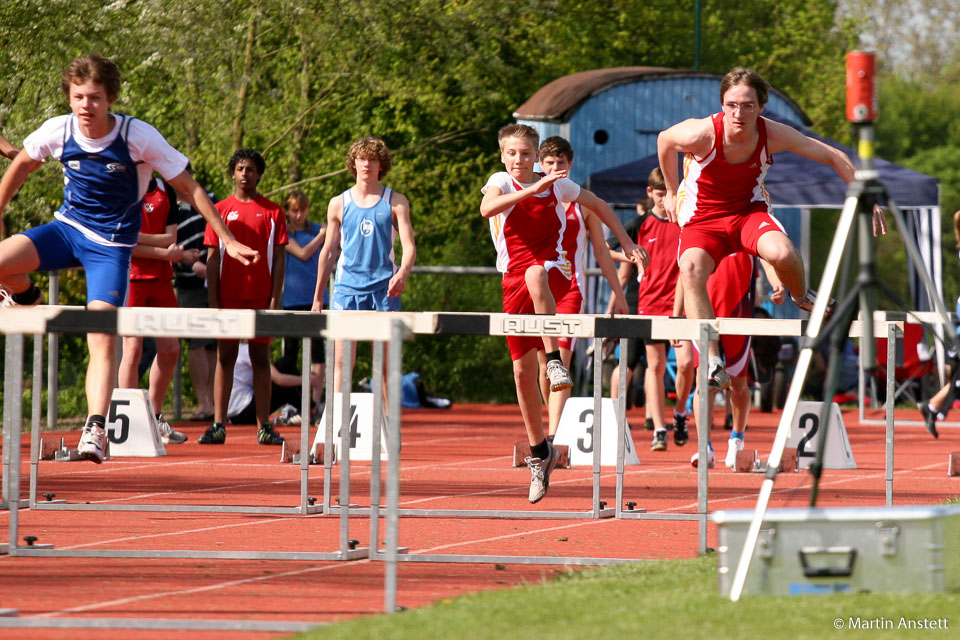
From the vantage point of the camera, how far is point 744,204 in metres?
7.34

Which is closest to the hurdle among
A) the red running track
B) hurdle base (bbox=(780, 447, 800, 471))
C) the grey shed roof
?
the red running track

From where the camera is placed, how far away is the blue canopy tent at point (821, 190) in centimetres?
1555

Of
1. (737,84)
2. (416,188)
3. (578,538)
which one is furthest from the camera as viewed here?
(416,188)

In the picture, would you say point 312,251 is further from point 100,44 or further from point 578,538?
point 578,538

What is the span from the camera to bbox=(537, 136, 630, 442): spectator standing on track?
887cm

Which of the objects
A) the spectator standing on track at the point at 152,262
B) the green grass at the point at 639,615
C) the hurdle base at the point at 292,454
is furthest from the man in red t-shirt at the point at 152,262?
the green grass at the point at 639,615

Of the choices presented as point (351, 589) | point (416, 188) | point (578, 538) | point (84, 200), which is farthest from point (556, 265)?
point (416, 188)

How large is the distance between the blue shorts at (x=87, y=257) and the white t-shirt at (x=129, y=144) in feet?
1.20

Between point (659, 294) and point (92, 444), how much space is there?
6.09 m

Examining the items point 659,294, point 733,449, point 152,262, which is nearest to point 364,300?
point 152,262

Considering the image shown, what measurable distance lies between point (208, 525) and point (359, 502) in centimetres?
122

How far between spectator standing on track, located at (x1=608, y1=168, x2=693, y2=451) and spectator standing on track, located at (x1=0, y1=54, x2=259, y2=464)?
513 cm

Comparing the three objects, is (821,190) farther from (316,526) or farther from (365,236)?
(316,526)

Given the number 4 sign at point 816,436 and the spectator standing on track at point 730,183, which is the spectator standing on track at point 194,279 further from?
the spectator standing on track at point 730,183
